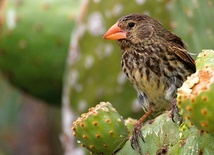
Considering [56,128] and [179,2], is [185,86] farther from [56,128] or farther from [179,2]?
[56,128]

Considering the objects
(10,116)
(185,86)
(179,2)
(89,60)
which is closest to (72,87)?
(89,60)

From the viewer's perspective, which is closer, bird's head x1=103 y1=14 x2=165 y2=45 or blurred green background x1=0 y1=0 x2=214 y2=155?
bird's head x1=103 y1=14 x2=165 y2=45

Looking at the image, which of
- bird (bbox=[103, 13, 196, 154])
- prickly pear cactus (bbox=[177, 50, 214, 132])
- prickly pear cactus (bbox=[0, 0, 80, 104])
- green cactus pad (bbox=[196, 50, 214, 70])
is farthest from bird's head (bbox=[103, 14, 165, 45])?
prickly pear cactus (bbox=[0, 0, 80, 104])

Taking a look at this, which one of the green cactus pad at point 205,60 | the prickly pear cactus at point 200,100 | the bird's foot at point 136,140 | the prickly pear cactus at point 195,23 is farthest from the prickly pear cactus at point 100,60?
the prickly pear cactus at point 200,100

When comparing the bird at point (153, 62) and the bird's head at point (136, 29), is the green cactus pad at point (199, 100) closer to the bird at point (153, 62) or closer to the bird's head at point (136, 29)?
the bird at point (153, 62)

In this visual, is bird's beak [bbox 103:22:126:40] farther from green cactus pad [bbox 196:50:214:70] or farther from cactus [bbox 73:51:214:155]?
green cactus pad [bbox 196:50:214:70]

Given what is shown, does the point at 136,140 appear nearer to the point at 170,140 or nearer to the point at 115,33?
the point at 170,140
